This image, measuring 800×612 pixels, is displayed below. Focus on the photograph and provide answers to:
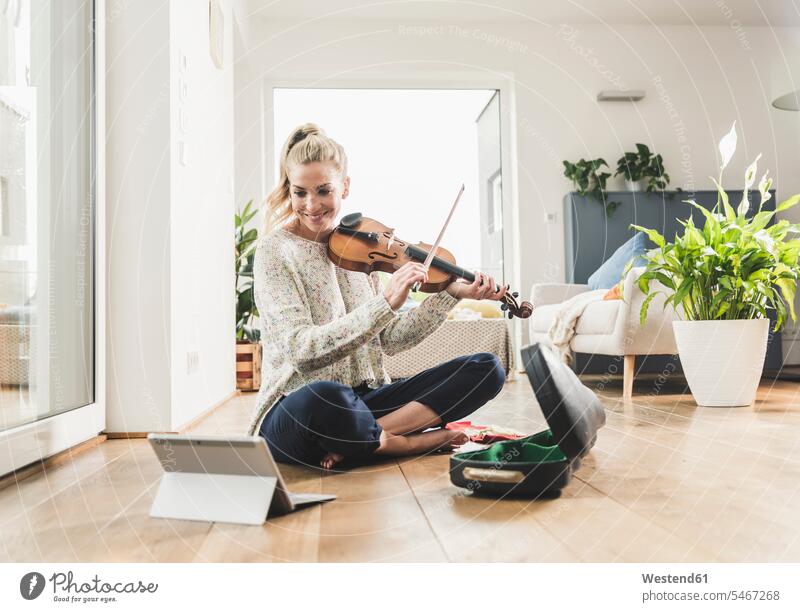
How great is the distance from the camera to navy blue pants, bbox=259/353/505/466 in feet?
4.42

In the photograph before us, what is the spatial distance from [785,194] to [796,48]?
1.02m

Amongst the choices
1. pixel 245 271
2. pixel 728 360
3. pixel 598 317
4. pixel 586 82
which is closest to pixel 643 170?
pixel 586 82

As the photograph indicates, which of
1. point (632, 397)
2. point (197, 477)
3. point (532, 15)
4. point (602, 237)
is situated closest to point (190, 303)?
point (197, 477)

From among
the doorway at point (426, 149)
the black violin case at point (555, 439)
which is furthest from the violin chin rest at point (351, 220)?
the doorway at point (426, 149)

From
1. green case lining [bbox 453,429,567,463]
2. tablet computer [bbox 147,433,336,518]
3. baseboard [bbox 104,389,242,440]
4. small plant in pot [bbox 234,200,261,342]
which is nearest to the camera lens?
tablet computer [bbox 147,433,336,518]

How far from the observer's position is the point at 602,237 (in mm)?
4523

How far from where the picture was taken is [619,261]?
3.81m

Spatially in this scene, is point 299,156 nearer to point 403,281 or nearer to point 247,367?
point 403,281

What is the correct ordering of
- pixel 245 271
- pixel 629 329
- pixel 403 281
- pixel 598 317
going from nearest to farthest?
pixel 403 281, pixel 629 329, pixel 598 317, pixel 245 271

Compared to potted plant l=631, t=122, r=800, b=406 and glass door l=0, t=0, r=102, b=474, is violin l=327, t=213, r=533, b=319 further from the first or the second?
potted plant l=631, t=122, r=800, b=406

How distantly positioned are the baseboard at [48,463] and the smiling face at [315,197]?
28.1 inches

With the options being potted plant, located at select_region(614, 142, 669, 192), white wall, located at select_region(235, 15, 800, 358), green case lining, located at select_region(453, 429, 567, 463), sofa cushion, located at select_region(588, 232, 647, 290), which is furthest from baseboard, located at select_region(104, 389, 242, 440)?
potted plant, located at select_region(614, 142, 669, 192)

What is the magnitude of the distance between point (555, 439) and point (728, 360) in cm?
155

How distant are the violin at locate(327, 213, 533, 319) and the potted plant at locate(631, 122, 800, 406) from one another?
1.21 metres
